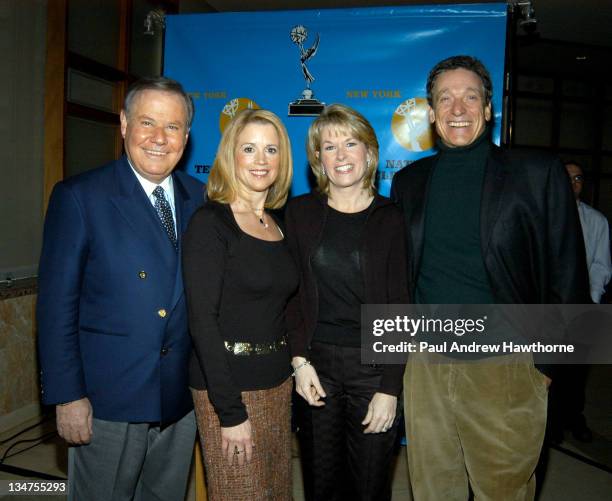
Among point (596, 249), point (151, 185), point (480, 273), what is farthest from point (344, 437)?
point (596, 249)

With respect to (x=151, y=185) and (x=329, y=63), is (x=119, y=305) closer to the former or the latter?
(x=151, y=185)

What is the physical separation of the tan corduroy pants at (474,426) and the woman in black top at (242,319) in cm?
53

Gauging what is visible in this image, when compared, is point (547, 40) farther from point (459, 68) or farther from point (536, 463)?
point (536, 463)

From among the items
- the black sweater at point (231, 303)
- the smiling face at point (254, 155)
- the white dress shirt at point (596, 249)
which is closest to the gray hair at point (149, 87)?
the smiling face at point (254, 155)

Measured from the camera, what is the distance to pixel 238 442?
1689 mm

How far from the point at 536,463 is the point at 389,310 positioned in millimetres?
786

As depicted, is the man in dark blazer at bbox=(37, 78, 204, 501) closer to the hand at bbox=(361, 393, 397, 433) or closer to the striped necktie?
the striped necktie

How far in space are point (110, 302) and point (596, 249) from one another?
3712mm

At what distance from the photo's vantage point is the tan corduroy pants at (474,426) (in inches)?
75.7

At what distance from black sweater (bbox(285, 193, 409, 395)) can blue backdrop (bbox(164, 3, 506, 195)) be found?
134cm

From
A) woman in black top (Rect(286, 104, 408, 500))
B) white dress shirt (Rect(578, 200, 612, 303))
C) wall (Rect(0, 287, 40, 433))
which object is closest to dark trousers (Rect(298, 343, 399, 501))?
woman in black top (Rect(286, 104, 408, 500))

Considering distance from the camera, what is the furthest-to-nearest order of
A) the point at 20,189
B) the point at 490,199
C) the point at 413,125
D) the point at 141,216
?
the point at 20,189 < the point at 413,125 < the point at 490,199 < the point at 141,216

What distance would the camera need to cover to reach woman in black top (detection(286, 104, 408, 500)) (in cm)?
194

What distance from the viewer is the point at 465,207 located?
1987 mm
